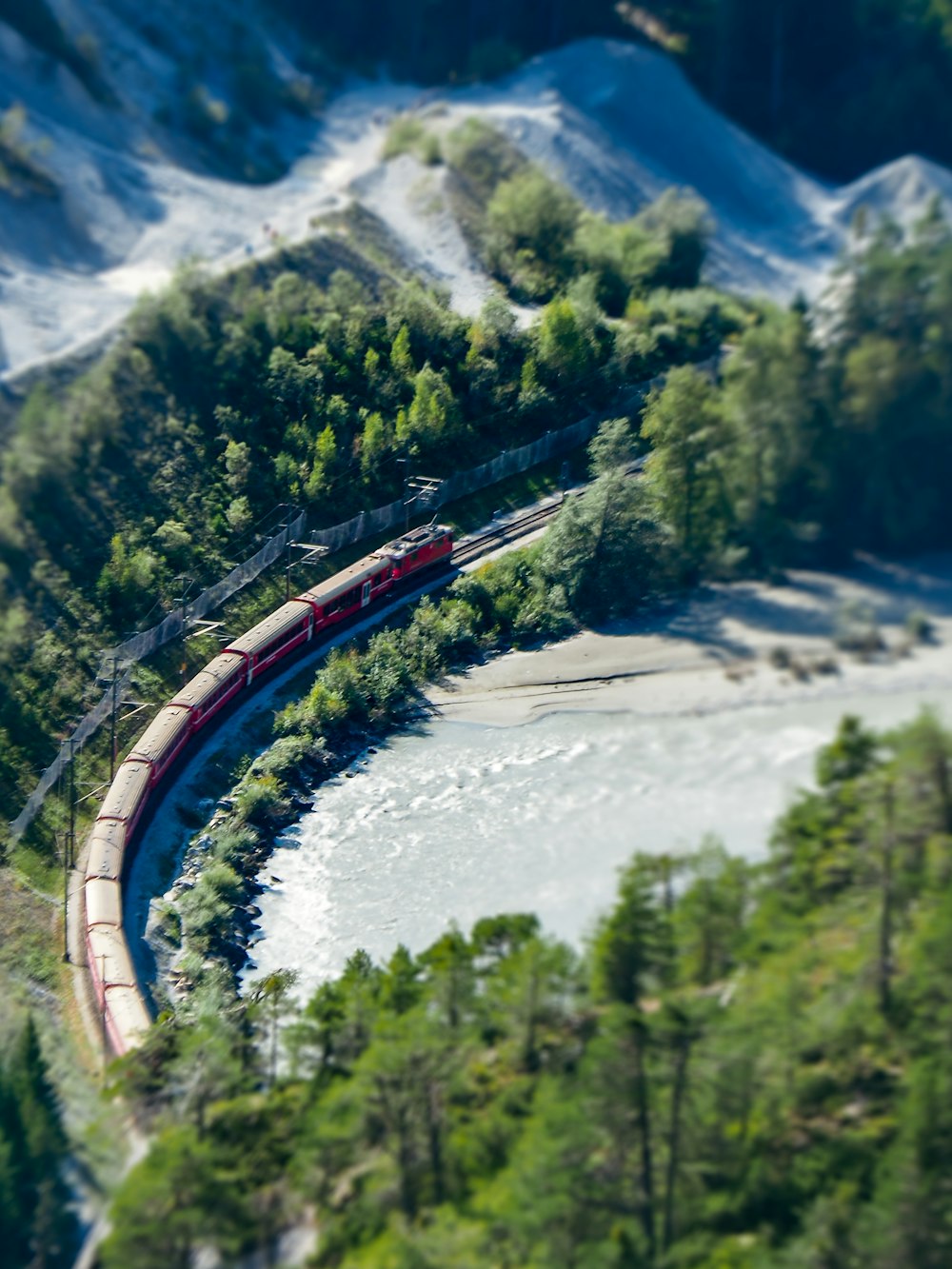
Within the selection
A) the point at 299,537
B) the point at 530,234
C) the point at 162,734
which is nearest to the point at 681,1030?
the point at 162,734

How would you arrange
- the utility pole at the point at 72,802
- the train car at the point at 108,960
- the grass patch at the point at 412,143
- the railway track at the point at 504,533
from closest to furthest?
the train car at the point at 108,960 < the utility pole at the point at 72,802 < the railway track at the point at 504,533 < the grass patch at the point at 412,143

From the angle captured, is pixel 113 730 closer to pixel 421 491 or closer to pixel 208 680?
pixel 208 680

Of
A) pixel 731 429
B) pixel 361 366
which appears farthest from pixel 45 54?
pixel 731 429

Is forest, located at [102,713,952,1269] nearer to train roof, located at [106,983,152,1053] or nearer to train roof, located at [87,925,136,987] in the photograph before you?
train roof, located at [106,983,152,1053]

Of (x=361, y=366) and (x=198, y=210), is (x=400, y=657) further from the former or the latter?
(x=198, y=210)

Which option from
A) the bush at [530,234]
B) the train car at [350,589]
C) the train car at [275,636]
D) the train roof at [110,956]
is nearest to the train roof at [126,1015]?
the train roof at [110,956]

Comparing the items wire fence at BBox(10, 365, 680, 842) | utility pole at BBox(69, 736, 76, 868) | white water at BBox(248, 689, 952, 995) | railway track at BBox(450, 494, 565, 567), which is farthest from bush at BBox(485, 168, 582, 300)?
utility pole at BBox(69, 736, 76, 868)

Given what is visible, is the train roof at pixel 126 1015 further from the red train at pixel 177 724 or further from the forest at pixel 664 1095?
the forest at pixel 664 1095
